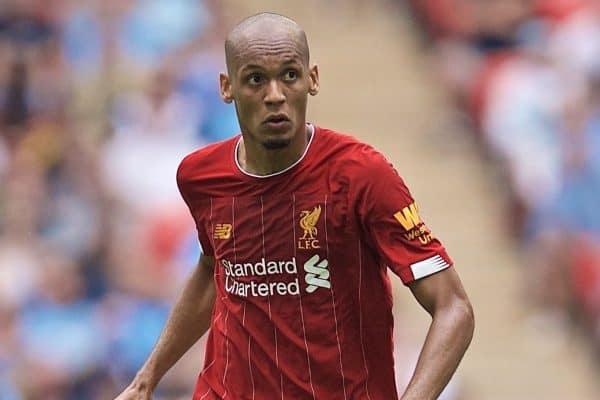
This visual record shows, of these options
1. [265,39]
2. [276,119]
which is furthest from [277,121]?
[265,39]

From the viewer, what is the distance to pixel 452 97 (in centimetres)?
1179

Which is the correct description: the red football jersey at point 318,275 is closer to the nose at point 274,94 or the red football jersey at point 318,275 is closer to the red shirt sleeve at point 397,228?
the red shirt sleeve at point 397,228

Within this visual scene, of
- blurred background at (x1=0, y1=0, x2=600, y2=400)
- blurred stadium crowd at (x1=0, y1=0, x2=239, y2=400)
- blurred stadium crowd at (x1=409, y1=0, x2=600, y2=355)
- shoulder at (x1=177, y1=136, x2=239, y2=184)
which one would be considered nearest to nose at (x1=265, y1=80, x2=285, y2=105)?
shoulder at (x1=177, y1=136, x2=239, y2=184)

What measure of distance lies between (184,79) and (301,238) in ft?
20.0

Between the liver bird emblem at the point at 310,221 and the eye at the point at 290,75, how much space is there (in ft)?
1.36

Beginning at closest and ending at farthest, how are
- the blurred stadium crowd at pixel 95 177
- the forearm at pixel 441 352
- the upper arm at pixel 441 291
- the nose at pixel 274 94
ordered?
the forearm at pixel 441 352
the upper arm at pixel 441 291
the nose at pixel 274 94
the blurred stadium crowd at pixel 95 177

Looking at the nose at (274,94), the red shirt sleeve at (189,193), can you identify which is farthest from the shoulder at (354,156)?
the red shirt sleeve at (189,193)

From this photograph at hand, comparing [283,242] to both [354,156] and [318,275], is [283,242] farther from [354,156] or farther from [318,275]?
[354,156]

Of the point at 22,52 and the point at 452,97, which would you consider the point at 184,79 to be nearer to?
the point at 22,52

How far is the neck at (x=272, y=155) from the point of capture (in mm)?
4840

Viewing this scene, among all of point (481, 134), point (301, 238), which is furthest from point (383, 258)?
point (481, 134)

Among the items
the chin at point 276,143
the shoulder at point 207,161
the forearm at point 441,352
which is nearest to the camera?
the forearm at point 441,352

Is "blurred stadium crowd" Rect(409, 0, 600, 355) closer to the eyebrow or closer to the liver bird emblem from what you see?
the liver bird emblem

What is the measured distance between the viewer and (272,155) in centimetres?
488
